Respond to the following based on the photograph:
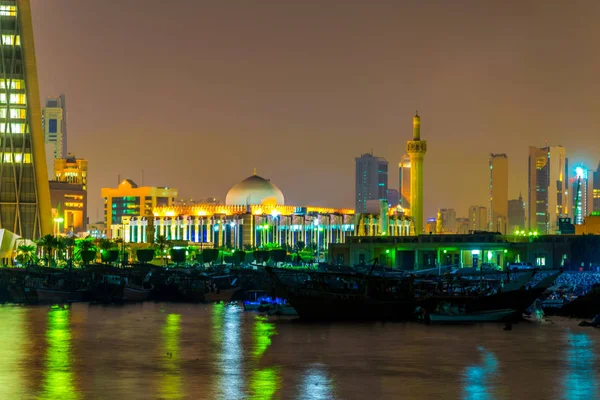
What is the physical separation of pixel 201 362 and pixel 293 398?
16846mm

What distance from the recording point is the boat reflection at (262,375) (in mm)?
59781

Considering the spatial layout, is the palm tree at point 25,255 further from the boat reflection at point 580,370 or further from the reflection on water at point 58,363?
the boat reflection at point 580,370

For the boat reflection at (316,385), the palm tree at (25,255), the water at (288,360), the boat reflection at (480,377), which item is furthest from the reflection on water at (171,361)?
the palm tree at (25,255)

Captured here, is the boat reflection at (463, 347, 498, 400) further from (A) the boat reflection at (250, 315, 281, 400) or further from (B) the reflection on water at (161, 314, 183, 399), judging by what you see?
(B) the reflection on water at (161, 314, 183, 399)

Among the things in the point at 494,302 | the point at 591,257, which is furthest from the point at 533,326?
the point at 591,257

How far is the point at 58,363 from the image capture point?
2867 inches

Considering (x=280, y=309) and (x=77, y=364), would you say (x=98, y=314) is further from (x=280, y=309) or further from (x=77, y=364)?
(x=77, y=364)

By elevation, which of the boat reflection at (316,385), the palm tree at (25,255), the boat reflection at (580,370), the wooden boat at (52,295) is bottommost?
the boat reflection at (316,385)

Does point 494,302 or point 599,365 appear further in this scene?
point 494,302

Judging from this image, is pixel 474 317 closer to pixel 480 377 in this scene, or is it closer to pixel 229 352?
pixel 229 352

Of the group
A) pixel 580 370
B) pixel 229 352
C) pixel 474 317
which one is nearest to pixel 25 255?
pixel 474 317

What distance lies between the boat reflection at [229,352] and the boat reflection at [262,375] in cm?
72

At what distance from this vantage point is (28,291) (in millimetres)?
143875

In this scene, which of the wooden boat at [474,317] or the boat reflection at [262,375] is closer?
the boat reflection at [262,375]
